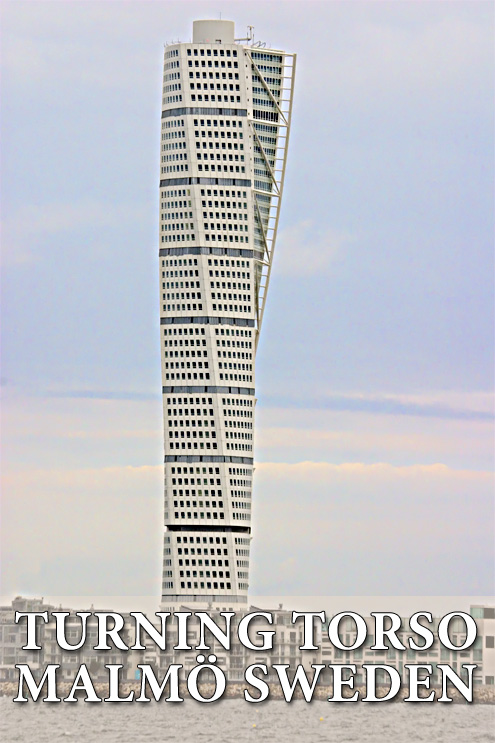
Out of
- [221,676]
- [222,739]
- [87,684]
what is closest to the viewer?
[87,684]

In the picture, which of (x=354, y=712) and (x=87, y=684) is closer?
(x=87, y=684)

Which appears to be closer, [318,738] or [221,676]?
[221,676]

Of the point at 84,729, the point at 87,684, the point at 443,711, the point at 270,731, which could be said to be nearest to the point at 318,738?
the point at 270,731

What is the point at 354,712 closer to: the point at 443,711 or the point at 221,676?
the point at 443,711

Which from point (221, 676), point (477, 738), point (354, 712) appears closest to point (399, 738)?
point (477, 738)

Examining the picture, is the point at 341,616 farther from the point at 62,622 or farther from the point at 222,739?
the point at 222,739

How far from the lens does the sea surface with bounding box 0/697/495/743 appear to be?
158 metres

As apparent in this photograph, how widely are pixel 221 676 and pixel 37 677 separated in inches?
3314

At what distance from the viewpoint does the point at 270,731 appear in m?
163

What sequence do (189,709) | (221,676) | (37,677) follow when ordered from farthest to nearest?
(37,677)
(189,709)
(221,676)

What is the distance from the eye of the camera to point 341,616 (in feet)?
370

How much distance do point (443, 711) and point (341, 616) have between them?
8439cm

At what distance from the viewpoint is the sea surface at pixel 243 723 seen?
158 metres

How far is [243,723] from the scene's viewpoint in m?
171
